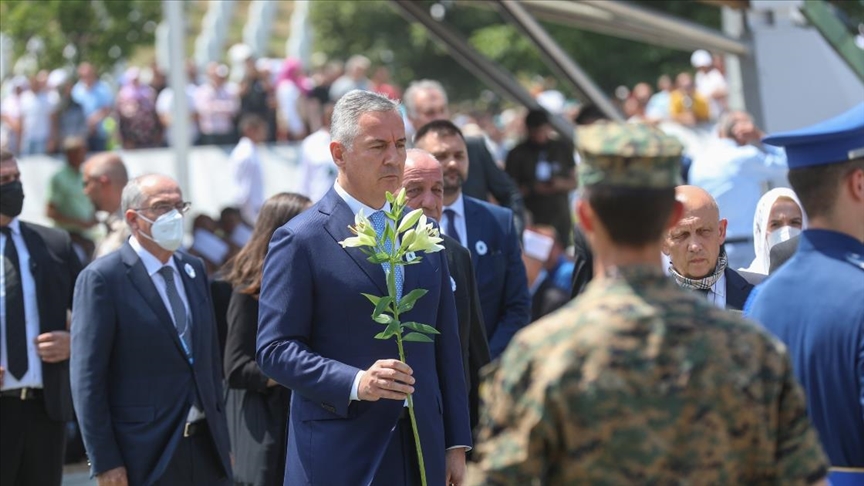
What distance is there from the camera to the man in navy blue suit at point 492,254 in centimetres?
772

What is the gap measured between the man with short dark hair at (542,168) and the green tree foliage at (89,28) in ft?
44.4

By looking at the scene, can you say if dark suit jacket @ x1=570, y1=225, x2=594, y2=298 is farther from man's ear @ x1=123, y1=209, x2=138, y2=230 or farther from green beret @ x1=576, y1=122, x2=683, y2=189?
green beret @ x1=576, y1=122, x2=683, y2=189

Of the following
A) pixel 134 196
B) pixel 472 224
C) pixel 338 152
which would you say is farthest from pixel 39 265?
pixel 338 152

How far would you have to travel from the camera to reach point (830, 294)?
3709 mm

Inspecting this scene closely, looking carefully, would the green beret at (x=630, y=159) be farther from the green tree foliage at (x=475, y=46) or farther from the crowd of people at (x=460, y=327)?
the green tree foliage at (x=475, y=46)

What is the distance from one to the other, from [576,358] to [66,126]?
19.3 metres

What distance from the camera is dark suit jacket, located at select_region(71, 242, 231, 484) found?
6258 mm

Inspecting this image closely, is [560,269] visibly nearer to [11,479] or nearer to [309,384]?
[11,479]

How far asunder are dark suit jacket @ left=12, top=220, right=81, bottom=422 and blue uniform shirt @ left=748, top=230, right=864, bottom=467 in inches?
183

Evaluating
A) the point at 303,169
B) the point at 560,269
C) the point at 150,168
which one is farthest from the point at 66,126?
the point at 560,269

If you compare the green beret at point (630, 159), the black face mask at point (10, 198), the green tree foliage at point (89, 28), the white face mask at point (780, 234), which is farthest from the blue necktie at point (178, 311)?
the green tree foliage at point (89, 28)

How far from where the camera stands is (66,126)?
21.5 metres

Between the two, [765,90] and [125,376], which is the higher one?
[765,90]

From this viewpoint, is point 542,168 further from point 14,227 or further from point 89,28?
point 89,28
